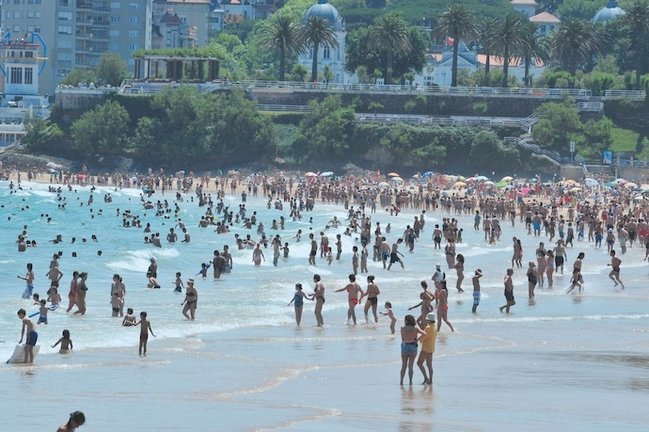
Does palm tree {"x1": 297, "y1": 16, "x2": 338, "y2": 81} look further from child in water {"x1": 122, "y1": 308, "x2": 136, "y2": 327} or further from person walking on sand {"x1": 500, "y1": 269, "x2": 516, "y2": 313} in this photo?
child in water {"x1": 122, "y1": 308, "x2": 136, "y2": 327}

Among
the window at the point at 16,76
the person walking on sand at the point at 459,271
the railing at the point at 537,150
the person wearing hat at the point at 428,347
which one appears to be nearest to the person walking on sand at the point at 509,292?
the person walking on sand at the point at 459,271

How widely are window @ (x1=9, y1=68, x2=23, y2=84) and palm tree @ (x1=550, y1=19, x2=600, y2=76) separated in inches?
1691

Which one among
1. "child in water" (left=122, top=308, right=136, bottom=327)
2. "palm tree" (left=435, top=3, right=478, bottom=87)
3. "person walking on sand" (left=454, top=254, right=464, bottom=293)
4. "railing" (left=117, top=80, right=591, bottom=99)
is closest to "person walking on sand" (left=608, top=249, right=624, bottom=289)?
"person walking on sand" (left=454, top=254, right=464, bottom=293)

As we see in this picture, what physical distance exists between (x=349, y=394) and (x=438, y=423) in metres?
2.75

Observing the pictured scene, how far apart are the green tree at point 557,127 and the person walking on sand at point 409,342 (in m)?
73.5

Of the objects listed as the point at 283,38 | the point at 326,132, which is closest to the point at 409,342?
the point at 326,132

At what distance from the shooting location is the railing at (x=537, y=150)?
96.1m

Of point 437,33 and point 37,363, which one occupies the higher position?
point 437,33

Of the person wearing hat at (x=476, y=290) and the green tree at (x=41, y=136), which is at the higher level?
the green tree at (x=41, y=136)

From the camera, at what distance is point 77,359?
2739 centimetres

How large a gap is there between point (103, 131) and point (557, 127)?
94.0 feet

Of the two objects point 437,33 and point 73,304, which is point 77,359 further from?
point 437,33

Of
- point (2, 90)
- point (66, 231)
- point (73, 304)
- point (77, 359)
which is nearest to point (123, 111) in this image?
point (2, 90)

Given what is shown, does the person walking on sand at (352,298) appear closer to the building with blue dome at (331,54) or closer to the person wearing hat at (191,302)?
the person wearing hat at (191,302)
